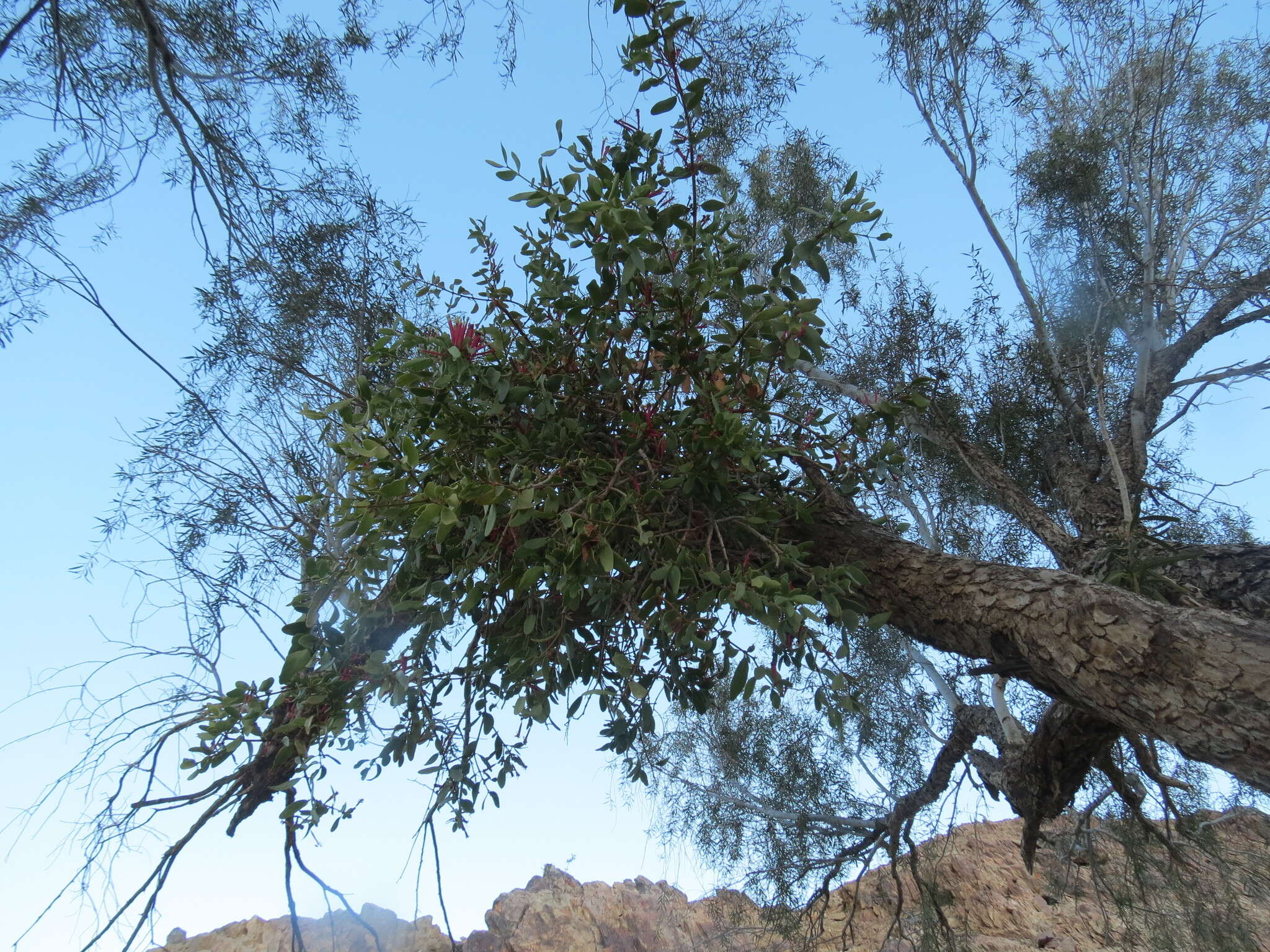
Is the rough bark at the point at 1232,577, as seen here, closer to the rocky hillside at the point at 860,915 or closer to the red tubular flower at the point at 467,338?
the red tubular flower at the point at 467,338

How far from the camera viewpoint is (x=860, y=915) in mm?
7168

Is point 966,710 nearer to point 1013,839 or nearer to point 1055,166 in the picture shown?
point 1055,166

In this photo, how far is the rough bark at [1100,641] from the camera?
1.57 m

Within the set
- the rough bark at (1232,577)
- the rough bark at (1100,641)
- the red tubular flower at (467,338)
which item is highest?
the red tubular flower at (467,338)

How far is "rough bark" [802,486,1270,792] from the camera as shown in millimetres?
1570

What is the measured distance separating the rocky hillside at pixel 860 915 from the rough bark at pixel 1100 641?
11.9 ft

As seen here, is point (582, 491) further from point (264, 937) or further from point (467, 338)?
point (264, 937)

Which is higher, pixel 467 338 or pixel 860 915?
pixel 467 338

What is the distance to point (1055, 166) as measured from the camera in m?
5.51

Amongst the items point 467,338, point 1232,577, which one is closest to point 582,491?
point 467,338

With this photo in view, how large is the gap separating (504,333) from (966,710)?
321 centimetres

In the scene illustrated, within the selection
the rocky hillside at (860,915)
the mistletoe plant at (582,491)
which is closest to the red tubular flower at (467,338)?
the mistletoe plant at (582,491)

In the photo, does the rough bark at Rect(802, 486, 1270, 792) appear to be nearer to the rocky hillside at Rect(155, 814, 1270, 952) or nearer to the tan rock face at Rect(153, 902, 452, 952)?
the rocky hillside at Rect(155, 814, 1270, 952)

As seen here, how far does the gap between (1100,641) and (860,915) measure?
251 inches
